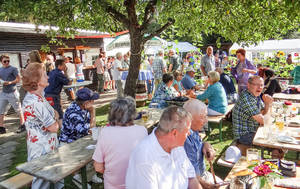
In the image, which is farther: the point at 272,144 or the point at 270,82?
the point at 270,82

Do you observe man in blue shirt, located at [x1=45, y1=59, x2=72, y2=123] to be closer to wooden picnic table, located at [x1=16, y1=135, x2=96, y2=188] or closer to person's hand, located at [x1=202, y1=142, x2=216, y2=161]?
wooden picnic table, located at [x1=16, y1=135, x2=96, y2=188]

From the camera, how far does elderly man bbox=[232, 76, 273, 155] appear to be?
358 cm

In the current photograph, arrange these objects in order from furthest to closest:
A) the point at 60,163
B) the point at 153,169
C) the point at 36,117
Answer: the point at 36,117, the point at 60,163, the point at 153,169

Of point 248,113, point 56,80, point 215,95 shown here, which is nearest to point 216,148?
point 215,95

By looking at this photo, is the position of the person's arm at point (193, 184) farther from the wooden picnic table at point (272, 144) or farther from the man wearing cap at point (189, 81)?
the man wearing cap at point (189, 81)

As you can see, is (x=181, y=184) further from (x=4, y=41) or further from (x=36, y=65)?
(x=4, y=41)

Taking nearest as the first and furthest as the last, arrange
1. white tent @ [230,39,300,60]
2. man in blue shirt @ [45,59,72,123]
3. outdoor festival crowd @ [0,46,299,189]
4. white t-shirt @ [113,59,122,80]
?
1. outdoor festival crowd @ [0,46,299,189]
2. man in blue shirt @ [45,59,72,123]
3. white t-shirt @ [113,59,122,80]
4. white tent @ [230,39,300,60]

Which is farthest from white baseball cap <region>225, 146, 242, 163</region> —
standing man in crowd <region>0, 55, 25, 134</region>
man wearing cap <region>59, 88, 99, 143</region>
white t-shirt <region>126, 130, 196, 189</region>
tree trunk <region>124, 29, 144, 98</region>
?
standing man in crowd <region>0, 55, 25, 134</region>

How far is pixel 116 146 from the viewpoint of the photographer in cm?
224

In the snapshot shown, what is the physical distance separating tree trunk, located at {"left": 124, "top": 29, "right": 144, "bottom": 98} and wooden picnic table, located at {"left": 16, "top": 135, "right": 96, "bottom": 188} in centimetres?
228

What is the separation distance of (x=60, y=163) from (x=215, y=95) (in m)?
3.43

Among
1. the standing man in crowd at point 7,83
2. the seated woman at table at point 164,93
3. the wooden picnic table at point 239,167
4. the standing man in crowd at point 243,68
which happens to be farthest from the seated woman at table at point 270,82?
the standing man in crowd at point 7,83

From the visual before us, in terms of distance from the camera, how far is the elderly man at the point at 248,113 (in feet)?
11.7

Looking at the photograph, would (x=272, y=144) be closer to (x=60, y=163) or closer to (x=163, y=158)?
(x=163, y=158)
